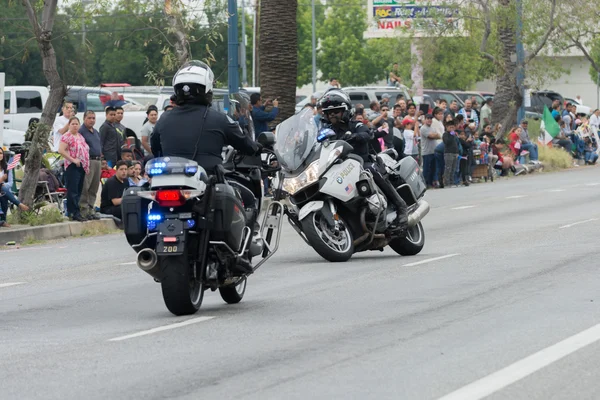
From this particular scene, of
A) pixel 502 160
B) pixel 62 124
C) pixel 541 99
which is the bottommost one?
pixel 502 160

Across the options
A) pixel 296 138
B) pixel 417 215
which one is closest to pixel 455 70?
pixel 417 215

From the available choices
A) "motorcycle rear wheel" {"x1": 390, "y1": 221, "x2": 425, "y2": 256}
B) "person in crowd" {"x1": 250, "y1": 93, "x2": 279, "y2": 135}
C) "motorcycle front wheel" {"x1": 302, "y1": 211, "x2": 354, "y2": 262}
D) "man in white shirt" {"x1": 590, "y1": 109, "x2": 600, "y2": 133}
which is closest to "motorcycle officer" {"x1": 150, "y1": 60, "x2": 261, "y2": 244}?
"motorcycle front wheel" {"x1": 302, "y1": 211, "x2": 354, "y2": 262}

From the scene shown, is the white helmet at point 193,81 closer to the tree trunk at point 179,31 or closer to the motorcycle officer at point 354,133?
the motorcycle officer at point 354,133

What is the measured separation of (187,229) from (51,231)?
1065 centimetres

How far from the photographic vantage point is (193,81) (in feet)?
35.7

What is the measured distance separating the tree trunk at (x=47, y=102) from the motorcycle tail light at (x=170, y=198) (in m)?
12.0

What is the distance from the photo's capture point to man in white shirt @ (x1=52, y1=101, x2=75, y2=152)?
22625mm

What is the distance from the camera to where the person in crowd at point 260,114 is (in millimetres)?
26359

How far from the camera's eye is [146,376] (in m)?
8.13

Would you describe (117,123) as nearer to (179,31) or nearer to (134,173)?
(134,173)

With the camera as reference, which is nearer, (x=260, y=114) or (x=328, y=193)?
(x=328, y=193)

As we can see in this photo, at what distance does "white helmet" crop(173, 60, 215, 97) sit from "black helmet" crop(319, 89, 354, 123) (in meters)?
4.38

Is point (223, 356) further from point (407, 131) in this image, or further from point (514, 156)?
point (514, 156)

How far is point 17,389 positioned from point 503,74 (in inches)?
1436
